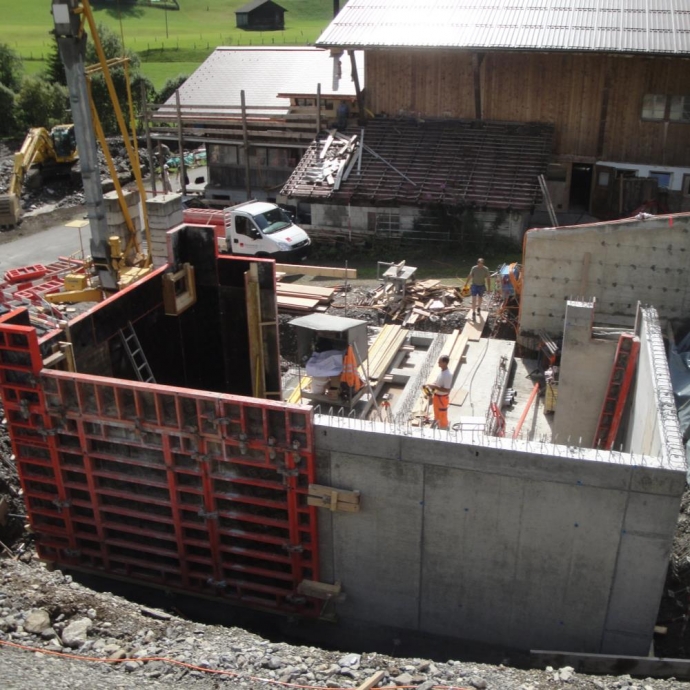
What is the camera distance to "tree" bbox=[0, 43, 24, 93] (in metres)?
47.7

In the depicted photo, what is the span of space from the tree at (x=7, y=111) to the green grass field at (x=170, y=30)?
1595cm

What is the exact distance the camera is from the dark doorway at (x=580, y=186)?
29125 mm

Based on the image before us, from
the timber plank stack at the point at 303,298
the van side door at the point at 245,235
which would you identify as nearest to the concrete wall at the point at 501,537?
the timber plank stack at the point at 303,298

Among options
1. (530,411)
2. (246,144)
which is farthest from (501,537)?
(246,144)

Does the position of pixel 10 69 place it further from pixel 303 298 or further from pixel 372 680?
pixel 372 680

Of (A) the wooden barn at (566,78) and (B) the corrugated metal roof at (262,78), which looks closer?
(A) the wooden barn at (566,78)

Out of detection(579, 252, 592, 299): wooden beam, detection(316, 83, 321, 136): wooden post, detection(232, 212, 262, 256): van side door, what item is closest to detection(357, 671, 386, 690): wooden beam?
detection(579, 252, 592, 299): wooden beam

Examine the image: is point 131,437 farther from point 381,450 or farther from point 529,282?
point 529,282

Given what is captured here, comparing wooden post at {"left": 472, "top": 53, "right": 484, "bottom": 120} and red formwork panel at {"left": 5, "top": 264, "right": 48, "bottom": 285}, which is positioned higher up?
wooden post at {"left": 472, "top": 53, "right": 484, "bottom": 120}

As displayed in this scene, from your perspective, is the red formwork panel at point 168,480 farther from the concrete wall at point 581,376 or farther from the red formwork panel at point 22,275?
the red formwork panel at point 22,275

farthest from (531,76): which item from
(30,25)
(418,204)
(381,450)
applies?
(30,25)

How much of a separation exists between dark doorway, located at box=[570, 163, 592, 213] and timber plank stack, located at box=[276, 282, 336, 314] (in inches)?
487

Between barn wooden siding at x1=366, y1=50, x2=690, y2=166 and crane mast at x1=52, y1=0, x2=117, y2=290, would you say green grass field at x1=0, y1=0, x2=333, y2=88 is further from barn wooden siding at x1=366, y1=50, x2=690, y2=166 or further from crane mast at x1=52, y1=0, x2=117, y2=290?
crane mast at x1=52, y1=0, x2=117, y2=290

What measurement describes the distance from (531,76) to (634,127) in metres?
4.09
